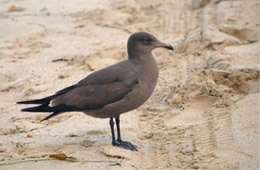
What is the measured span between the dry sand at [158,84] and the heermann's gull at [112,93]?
31cm

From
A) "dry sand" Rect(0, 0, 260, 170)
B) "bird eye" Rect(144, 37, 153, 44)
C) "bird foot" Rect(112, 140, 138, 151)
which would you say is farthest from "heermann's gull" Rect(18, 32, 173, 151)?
"dry sand" Rect(0, 0, 260, 170)

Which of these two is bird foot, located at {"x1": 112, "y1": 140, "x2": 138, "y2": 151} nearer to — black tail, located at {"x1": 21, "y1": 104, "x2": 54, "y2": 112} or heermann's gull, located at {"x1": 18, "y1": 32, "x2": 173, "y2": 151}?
heermann's gull, located at {"x1": 18, "y1": 32, "x2": 173, "y2": 151}

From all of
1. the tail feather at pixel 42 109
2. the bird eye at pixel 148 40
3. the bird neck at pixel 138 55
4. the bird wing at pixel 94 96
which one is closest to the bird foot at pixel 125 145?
the bird wing at pixel 94 96

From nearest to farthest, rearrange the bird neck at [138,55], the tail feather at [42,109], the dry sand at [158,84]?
1. the dry sand at [158,84]
2. the tail feather at [42,109]
3. the bird neck at [138,55]

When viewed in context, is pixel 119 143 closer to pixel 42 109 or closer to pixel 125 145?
pixel 125 145

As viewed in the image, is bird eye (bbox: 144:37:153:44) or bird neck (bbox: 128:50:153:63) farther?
bird eye (bbox: 144:37:153:44)

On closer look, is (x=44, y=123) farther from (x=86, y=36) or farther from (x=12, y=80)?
(x=86, y=36)

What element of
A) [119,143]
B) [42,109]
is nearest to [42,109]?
[42,109]

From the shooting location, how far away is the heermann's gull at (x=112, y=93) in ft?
18.8

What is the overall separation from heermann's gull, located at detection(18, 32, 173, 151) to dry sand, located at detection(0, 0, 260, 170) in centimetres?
31

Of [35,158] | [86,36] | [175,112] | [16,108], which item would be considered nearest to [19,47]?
[86,36]

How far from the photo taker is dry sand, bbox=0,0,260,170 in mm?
5613

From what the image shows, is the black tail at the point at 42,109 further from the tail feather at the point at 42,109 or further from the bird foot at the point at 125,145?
the bird foot at the point at 125,145

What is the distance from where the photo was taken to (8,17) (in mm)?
10320
